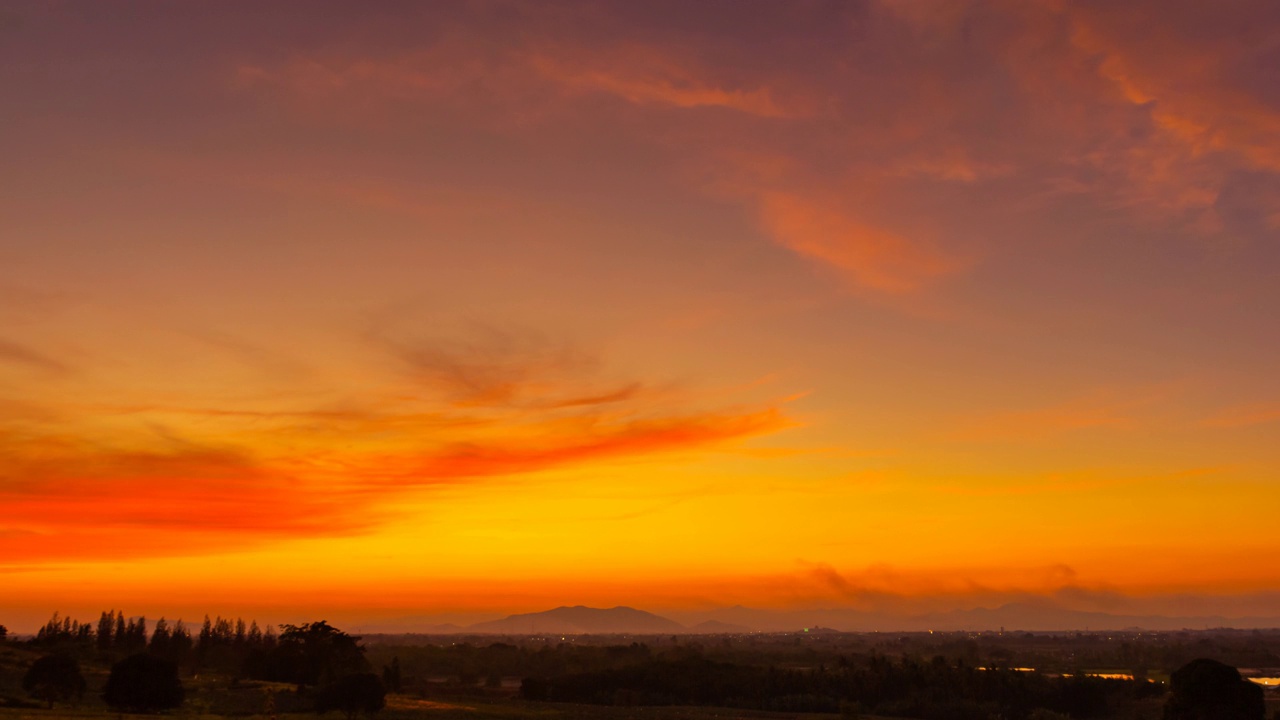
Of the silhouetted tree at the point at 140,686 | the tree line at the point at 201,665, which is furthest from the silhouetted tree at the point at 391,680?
the silhouetted tree at the point at 140,686

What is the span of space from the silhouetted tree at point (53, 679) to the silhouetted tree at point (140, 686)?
8.42 meters

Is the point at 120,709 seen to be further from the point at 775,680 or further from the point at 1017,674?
the point at 1017,674

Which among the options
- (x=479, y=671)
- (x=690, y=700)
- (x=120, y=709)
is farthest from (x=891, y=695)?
(x=479, y=671)

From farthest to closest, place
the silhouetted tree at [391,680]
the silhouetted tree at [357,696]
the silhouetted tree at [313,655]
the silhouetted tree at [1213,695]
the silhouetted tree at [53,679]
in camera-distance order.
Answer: the silhouetted tree at [391,680], the silhouetted tree at [313,655], the silhouetted tree at [357,696], the silhouetted tree at [53,679], the silhouetted tree at [1213,695]

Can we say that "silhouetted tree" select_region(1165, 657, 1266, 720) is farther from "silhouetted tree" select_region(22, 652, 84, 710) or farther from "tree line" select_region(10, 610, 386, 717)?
"silhouetted tree" select_region(22, 652, 84, 710)

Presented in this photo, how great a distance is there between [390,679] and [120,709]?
54.2 m

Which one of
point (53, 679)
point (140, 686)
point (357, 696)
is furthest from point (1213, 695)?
point (53, 679)

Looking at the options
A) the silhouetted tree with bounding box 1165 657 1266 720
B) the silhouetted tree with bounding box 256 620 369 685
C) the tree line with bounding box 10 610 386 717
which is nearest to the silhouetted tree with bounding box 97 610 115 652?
the tree line with bounding box 10 610 386 717

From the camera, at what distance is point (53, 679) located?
67.9m

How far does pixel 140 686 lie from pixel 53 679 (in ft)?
39.0

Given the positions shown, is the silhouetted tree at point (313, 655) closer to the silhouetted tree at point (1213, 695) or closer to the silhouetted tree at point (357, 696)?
the silhouetted tree at point (357, 696)

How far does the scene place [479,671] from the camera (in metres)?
192

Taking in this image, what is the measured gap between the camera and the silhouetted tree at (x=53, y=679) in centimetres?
6725

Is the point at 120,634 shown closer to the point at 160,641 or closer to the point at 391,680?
the point at 160,641
